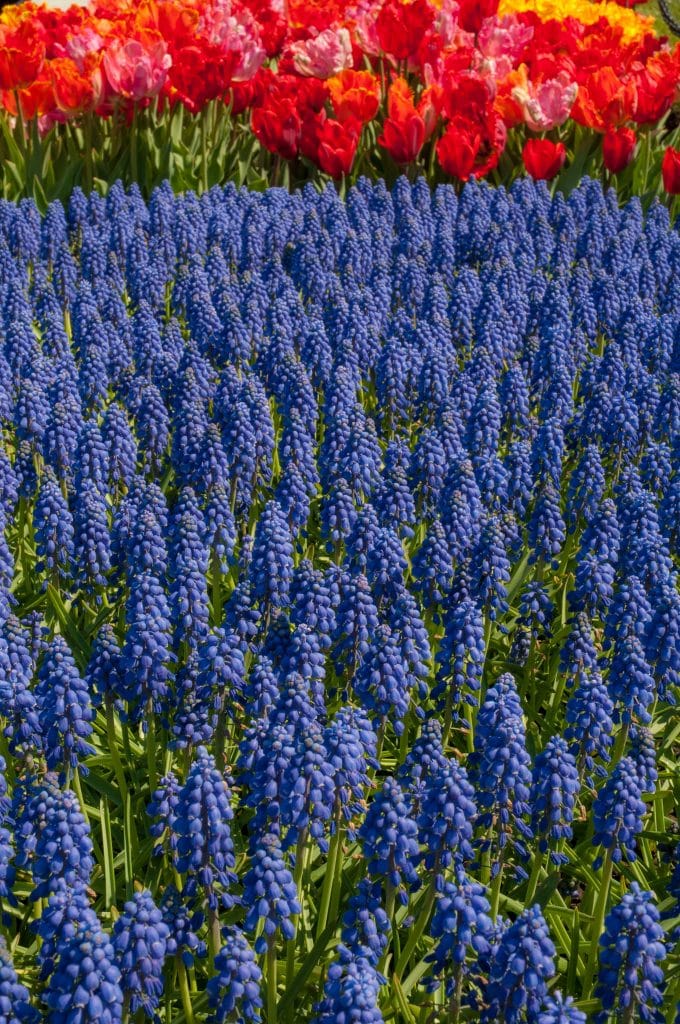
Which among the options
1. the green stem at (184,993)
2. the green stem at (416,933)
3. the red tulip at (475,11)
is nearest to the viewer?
the green stem at (184,993)

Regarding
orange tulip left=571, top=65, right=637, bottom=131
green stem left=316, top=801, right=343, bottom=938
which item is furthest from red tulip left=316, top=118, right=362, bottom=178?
green stem left=316, top=801, right=343, bottom=938

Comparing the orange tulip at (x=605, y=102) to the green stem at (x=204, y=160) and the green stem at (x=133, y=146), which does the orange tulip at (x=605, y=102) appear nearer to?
the green stem at (x=204, y=160)

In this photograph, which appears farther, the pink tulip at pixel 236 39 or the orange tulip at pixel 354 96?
the pink tulip at pixel 236 39

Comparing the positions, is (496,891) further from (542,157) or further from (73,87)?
(73,87)

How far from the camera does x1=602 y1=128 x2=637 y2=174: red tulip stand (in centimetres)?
1001

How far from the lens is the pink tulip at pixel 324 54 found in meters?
10.7

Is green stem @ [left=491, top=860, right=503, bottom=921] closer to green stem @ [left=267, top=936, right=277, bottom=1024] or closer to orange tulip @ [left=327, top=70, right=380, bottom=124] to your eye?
green stem @ [left=267, top=936, right=277, bottom=1024]

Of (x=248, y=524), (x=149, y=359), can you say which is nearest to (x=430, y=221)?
(x=149, y=359)

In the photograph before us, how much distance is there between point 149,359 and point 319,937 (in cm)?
346

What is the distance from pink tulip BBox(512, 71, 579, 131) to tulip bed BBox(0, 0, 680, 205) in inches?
0.7

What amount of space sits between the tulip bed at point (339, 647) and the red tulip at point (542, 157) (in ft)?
8.23

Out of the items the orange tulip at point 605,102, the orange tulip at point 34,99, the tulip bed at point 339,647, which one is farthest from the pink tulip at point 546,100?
the orange tulip at point 34,99

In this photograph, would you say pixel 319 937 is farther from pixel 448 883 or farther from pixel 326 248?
pixel 326 248

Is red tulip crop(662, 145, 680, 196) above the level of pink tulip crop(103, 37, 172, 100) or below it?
below
